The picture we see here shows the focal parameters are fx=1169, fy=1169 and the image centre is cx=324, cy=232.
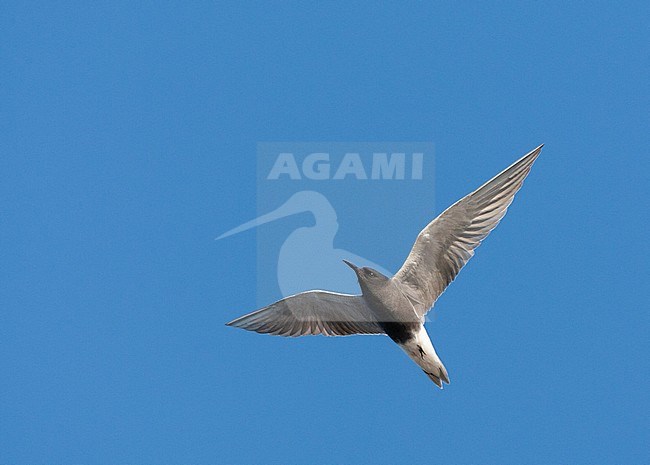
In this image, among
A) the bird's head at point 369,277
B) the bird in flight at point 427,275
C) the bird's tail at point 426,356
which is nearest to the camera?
the bird's head at point 369,277

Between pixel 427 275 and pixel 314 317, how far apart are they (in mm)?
1322

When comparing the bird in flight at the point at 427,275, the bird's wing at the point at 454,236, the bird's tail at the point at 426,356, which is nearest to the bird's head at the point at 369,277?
the bird in flight at the point at 427,275

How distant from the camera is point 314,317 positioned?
1227 centimetres

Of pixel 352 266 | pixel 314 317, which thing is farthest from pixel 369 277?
pixel 314 317

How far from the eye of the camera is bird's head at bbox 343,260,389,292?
1139 cm

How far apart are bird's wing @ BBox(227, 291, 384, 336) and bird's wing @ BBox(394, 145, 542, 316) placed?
0.57 meters

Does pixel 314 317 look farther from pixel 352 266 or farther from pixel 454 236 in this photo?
pixel 454 236

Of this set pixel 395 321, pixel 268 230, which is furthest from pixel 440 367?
Answer: pixel 268 230

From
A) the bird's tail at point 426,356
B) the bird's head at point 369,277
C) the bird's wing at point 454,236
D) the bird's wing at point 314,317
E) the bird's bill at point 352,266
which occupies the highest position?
the bird's wing at point 454,236

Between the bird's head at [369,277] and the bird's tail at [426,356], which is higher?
the bird's head at [369,277]

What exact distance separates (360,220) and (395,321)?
1.07m

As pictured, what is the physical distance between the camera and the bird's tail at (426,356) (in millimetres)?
11719

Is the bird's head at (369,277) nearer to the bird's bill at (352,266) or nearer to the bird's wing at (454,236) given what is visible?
the bird's bill at (352,266)

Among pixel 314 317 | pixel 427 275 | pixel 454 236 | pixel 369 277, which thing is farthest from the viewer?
pixel 314 317
